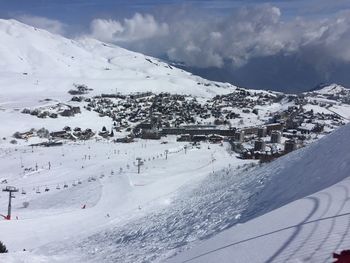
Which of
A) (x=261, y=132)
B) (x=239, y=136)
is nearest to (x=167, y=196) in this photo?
(x=239, y=136)

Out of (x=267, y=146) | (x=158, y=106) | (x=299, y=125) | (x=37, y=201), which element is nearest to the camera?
(x=37, y=201)

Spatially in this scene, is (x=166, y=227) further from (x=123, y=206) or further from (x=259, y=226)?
(x=123, y=206)

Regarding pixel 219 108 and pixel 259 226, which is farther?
pixel 219 108

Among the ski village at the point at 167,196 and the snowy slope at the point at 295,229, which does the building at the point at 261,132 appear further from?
the snowy slope at the point at 295,229

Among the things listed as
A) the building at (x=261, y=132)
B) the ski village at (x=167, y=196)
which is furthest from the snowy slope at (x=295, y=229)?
the building at (x=261, y=132)

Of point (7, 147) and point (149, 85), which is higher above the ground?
point (149, 85)

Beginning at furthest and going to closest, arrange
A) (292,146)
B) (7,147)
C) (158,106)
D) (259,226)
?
(158,106) → (7,147) → (292,146) → (259,226)

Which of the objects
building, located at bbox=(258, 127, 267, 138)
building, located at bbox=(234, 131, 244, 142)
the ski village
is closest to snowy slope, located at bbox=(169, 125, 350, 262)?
the ski village

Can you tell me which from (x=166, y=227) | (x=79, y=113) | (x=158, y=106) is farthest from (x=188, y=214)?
(x=158, y=106)

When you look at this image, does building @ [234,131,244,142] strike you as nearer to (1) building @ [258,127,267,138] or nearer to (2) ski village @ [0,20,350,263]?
(2) ski village @ [0,20,350,263]
